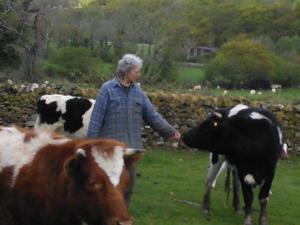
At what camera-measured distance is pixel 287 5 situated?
290ft

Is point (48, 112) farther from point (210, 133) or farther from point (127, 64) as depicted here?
point (127, 64)

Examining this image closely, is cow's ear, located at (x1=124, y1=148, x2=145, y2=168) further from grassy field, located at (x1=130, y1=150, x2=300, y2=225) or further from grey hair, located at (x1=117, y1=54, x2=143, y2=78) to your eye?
grassy field, located at (x1=130, y1=150, x2=300, y2=225)

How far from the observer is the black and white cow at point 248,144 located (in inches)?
370

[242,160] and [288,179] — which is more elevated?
[242,160]

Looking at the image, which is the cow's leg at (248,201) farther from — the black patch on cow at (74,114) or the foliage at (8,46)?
the foliage at (8,46)

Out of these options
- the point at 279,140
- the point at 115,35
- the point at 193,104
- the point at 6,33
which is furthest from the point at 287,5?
the point at 279,140

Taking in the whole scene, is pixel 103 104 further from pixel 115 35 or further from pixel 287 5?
pixel 287 5

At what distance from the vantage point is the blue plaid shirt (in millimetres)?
7078

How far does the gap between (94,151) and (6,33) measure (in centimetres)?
2043

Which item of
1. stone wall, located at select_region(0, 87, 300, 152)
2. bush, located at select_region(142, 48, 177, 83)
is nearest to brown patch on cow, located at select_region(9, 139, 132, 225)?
stone wall, located at select_region(0, 87, 300, 152)

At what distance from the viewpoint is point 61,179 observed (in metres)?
5.10

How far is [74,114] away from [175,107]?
4514 mm

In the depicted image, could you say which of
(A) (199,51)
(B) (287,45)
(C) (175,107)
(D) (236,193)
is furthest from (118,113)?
(B) (287,45)

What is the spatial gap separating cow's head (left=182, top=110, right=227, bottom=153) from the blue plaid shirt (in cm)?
284
